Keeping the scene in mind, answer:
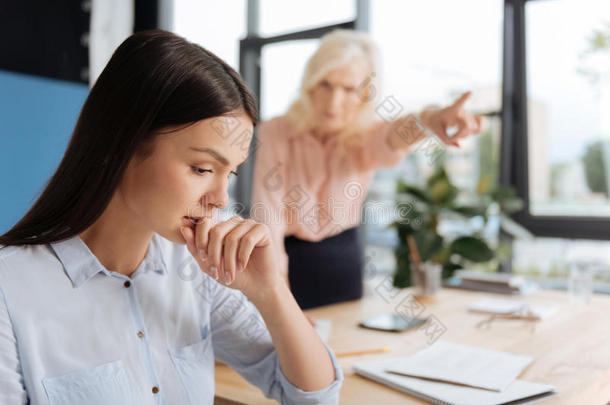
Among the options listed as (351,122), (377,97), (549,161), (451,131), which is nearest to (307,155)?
(351,122)

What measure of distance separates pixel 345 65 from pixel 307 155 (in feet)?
1.17

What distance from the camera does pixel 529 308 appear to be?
75.1 inches

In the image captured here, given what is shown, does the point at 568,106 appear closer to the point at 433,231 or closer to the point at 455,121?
the point at 433,231

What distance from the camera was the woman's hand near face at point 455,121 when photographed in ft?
4.81

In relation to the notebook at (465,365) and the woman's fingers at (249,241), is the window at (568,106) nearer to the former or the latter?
the notebook at (465,365)

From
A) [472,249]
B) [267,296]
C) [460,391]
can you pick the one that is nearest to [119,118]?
[267,296]

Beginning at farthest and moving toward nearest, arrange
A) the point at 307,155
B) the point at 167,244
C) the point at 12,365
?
the point at 307,155
the point at 167,244
the point at 12,365

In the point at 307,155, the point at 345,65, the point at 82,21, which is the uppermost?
the point at 82,21

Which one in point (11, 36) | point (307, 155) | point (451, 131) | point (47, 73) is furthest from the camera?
point (47, 73)

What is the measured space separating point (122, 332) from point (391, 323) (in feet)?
2.99

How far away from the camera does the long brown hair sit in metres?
0.90

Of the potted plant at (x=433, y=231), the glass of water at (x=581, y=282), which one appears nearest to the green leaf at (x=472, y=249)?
the potted plant at (x=433, y=231)

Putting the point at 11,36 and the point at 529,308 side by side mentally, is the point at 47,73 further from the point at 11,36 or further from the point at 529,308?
the point at 529,308

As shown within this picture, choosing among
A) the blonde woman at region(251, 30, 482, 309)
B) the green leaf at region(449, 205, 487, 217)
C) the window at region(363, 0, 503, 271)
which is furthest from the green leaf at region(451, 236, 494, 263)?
the window at region(363, 0, 503, 271)
